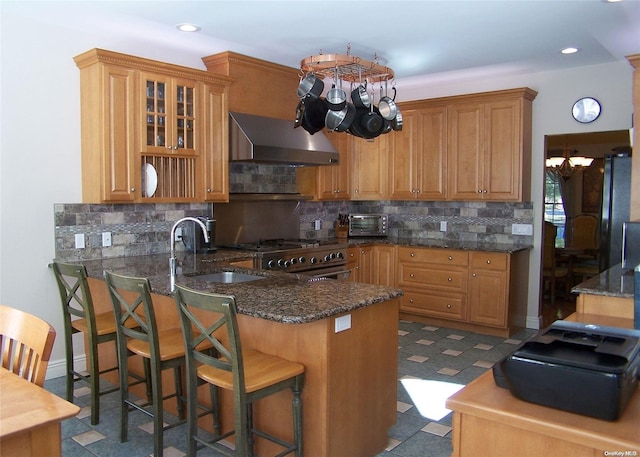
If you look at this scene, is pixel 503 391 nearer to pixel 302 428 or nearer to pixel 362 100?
pixel 302 428

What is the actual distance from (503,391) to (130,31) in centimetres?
381

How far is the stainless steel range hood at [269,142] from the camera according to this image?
15.1 ft

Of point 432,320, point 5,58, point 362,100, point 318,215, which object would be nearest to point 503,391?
point 362,100

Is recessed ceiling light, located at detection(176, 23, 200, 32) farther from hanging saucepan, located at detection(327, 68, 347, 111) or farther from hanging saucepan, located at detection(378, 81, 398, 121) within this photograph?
hanging saucepan, located at detection(378, 81, 398, 121)

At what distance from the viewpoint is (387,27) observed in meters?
3.92

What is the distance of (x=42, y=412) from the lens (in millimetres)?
1543

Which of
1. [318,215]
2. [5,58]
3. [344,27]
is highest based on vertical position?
[344,27]

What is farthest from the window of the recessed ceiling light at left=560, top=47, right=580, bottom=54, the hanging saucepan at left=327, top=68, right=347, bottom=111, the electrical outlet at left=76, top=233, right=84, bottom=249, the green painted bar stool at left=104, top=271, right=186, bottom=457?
the green painted bar stool at left=104, top=271, right=186, bottom=457

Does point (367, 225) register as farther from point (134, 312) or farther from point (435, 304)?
point (134, 312)

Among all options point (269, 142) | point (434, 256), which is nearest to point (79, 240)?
point (269, 142)

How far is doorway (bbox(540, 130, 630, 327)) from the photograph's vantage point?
21.2 feet

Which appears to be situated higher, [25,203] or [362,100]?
[362,100]

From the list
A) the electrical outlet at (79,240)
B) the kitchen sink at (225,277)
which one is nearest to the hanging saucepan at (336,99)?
the kitchen sink at (225,277)

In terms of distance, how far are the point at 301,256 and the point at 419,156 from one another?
1.90 metres
